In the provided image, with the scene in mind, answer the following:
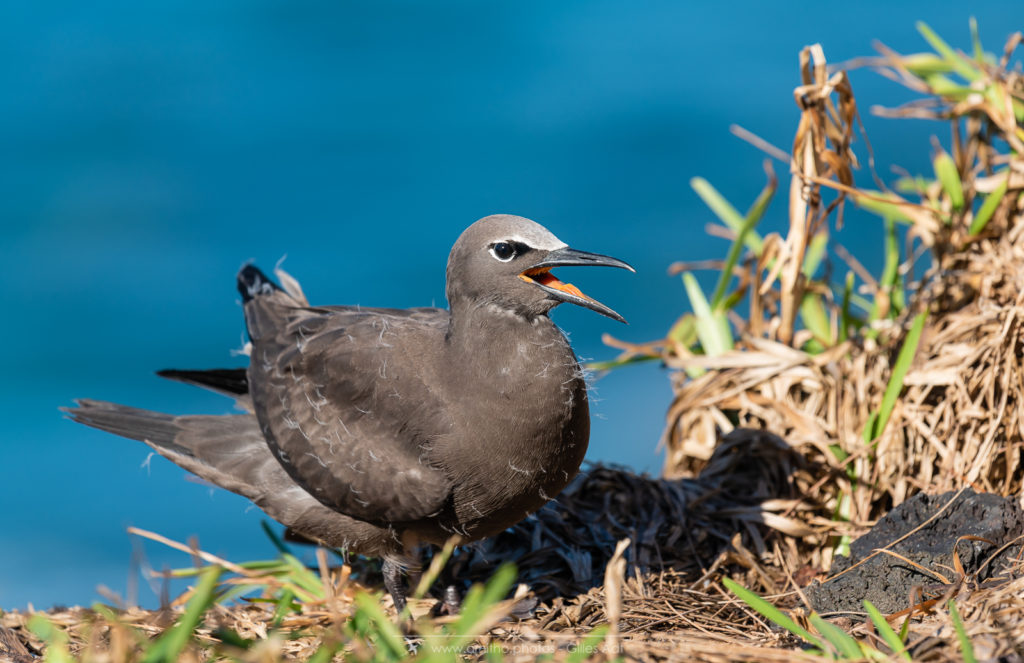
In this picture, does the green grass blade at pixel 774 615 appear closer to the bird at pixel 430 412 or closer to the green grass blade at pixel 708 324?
the bird at pixel 430 412

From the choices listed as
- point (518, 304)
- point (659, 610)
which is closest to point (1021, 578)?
point (659, 610)

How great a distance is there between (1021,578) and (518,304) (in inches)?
68.8

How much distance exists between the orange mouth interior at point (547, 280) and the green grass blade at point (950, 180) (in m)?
2.14

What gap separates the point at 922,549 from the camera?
323 centimetres

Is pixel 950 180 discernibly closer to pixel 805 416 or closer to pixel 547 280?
pixel 805 416

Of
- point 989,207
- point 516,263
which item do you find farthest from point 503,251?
point 989,207

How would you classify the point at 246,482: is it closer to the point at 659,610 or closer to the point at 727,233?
the point at 659,610

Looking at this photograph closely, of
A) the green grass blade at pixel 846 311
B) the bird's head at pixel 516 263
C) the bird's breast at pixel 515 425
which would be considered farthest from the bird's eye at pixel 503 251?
the green grass blade at pixel 846 311

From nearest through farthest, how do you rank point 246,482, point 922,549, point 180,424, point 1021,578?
1. point 1021,578
2. point 922,549
3. point 246,482
4. point 180,424

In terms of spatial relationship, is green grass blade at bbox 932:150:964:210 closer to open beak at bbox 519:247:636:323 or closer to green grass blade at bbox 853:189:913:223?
green grass blade at bbox 853:189:913:223

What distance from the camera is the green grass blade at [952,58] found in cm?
469

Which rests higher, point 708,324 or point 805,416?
point 708,324

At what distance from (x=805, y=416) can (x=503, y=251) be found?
1707 mm

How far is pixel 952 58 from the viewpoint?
4762 mm
